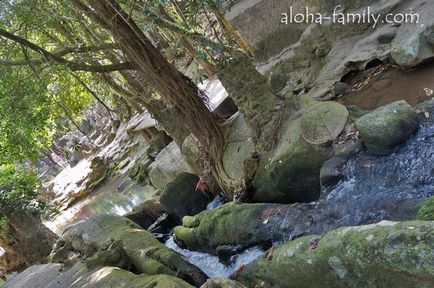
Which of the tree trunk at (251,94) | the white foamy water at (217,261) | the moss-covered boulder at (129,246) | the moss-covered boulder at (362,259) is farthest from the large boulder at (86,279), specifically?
the tree trunk at (251,94)

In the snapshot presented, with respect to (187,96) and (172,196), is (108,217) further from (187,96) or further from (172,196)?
(187,96)

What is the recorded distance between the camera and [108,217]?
8797mm

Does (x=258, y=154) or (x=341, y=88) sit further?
(x=341, y=88)

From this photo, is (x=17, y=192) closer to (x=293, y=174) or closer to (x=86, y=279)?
(x=86, y=279)

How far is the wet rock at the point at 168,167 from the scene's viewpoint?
36.0ft

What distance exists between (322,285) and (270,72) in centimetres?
779

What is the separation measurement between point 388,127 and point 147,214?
6.55 m

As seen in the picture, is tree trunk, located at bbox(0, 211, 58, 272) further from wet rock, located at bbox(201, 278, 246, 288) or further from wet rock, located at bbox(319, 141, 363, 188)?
wet rock, located at bbox(201, 278, 246, 288)

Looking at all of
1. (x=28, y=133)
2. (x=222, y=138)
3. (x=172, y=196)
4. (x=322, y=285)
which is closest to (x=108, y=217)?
(x=172, y=196)

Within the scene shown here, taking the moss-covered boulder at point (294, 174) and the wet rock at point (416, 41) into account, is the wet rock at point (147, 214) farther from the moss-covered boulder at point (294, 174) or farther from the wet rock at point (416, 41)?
the wet rock at point (416, 41)

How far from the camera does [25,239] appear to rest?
11.6 m

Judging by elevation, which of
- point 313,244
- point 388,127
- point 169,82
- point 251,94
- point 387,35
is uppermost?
point 169,82

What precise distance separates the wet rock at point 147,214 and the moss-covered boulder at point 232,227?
3003mm

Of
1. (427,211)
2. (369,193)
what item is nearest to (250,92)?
(369,193)
